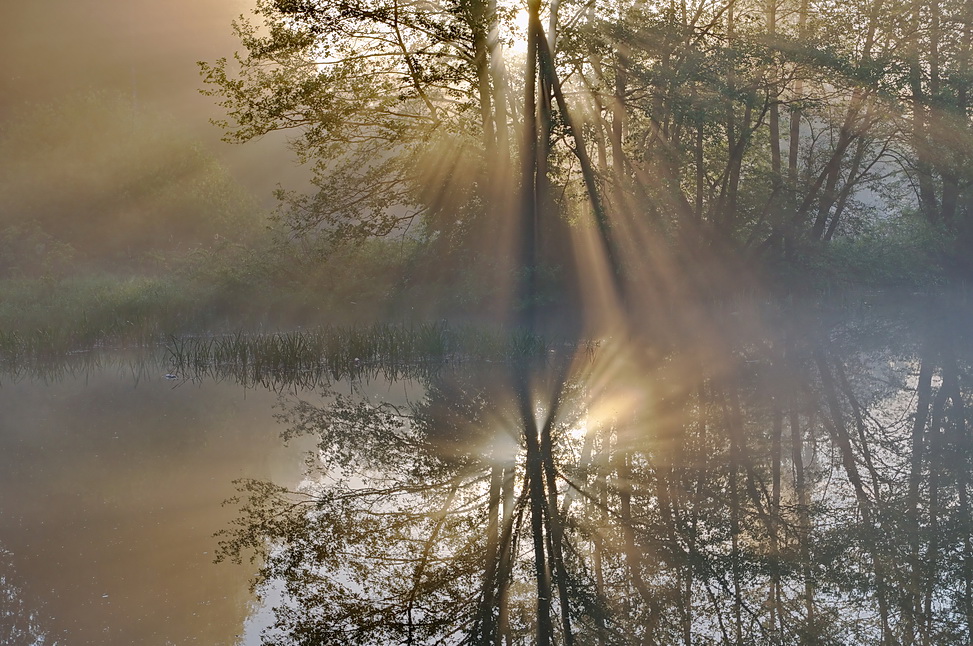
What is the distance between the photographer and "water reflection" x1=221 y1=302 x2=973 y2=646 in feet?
12.4

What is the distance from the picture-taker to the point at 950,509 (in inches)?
203

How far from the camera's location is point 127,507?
216 inches

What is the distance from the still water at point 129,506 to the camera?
12.5ft

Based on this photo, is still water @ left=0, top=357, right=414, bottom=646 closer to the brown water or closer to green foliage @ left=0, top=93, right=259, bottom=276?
the brown water

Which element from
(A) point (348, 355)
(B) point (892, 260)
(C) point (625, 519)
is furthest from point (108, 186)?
(C) point (625, 519)

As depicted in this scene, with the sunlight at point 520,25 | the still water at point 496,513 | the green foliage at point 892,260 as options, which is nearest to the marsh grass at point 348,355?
the still water at point 496,513

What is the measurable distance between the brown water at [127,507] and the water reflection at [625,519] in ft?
0.80

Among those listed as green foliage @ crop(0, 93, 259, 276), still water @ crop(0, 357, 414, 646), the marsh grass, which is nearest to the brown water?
still water @ crop(0, 357, 414, 646)

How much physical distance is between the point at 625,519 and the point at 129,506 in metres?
2.76

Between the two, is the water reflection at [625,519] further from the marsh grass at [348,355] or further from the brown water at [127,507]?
the marsh grass at [348,355]

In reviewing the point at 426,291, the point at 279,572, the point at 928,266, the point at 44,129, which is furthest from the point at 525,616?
the point at 44,129

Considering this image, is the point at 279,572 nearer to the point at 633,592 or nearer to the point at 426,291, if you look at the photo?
the point at 633,592

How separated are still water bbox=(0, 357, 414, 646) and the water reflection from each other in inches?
10.0

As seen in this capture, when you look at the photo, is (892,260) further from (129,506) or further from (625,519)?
(129,506)
